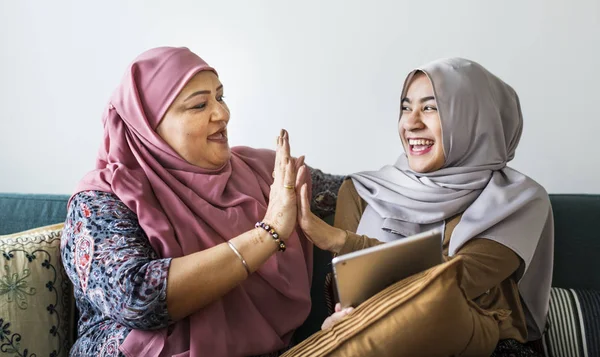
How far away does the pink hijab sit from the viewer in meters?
1.69

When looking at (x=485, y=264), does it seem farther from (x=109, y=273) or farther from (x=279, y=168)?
(x=109, y=273)

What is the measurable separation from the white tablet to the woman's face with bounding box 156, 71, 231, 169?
665 millimetres

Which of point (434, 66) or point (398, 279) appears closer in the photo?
point (398, 279)

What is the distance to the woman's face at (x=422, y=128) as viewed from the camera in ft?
6.23

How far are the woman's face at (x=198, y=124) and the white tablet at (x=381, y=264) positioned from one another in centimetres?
67

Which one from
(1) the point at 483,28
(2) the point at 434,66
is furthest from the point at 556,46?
(2) the point at 434,66

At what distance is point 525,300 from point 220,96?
108 centimetres

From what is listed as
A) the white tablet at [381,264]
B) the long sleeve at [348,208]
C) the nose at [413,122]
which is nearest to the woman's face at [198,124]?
the long sleeve at [348,208]

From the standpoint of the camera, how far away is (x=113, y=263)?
1.57m

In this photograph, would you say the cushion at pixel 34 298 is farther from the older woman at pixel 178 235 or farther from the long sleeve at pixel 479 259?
the long sleeve at pixel 479 259

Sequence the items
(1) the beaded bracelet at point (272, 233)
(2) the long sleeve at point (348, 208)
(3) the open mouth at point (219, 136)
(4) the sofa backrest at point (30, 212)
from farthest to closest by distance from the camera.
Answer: (4) the sofa backrest at point (30, 212), (2) the long sleeve at point (348, 208), (3) the open mouth at point (219, 136), (1) the beaded bracelet at point (272, 233)

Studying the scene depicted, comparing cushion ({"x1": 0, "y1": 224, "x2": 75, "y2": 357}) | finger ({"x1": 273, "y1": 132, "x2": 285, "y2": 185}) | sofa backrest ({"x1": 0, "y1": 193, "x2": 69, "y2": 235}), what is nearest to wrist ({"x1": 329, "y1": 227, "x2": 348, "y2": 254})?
finger ({"x1": 273, "y1": 132, "x2": 285, "y2": 185})

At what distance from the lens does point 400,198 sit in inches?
76.9

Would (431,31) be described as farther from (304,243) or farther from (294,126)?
(304,243)
